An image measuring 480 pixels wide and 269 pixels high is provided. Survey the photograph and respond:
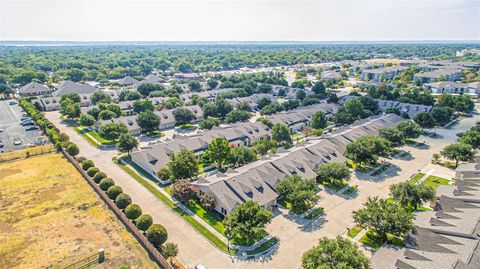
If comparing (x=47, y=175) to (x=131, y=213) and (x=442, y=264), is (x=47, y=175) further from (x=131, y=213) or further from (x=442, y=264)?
(x=442, y=264)

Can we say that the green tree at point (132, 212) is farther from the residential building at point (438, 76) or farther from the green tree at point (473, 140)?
the residential building at point (438, 76)

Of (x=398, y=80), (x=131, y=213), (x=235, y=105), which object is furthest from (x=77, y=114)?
(x=398, y=80)

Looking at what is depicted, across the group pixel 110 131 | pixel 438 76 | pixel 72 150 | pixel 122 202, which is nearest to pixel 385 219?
pixel 122 202

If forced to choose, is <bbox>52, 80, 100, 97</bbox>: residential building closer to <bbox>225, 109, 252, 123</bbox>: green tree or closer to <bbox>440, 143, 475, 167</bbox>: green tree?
<bbox>225, 109, 252, 123</bbox>: green tree

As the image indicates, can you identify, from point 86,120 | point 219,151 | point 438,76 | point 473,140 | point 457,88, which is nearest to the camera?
point 219,151

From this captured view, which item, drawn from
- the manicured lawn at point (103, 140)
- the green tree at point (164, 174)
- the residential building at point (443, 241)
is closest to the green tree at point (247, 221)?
the residential building at point (443, 241)

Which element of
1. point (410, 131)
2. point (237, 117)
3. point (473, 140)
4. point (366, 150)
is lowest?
point (237, 117)

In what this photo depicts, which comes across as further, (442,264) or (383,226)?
(383,226)

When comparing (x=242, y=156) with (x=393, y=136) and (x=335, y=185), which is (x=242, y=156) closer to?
(x=335, y=185)
